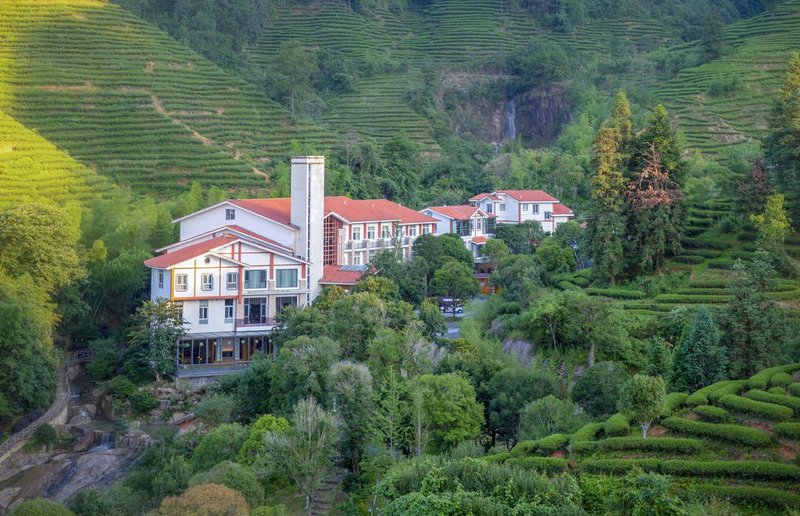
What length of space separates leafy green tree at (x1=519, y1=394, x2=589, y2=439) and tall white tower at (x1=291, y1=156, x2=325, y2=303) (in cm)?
1805

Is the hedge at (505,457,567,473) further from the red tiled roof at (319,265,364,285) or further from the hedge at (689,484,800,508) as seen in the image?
the red tiled roof at (319,265,364,285)

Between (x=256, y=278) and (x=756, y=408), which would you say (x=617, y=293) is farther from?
(x=256, y=278)

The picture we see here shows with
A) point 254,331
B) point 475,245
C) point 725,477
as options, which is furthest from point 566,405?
point 475,245

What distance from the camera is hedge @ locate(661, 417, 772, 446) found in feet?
67.6

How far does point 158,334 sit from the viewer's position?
36500 millimetres

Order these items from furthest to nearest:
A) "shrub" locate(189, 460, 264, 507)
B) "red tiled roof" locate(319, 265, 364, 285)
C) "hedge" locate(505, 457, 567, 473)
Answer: "red tiled roof" locate(319, 265, 364, 285), "shrub" locate(189, 460, 264, 507), "hedge" locate(505, 457, 567, 473)

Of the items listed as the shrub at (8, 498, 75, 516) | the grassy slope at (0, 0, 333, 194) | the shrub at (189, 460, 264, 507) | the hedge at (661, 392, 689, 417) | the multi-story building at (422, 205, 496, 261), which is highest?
the grassy slope at (0, 0, 333, 194)

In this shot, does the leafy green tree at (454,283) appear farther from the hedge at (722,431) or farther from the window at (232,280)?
the hedge at (722,431)

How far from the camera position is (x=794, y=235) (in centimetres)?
3509

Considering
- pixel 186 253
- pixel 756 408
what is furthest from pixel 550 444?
pixel 186 253

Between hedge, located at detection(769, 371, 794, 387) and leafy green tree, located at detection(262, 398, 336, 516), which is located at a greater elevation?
hedge, located at detection(769, 371, 794, 387)

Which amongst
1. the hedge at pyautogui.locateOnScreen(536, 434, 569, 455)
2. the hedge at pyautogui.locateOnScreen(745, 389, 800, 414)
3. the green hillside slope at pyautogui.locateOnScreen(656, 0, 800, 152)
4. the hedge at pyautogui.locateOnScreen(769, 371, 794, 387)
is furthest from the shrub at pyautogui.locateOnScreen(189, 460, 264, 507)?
the green hillside slope at pyautogui.locateOnScreen(656, 0, 800, 152)

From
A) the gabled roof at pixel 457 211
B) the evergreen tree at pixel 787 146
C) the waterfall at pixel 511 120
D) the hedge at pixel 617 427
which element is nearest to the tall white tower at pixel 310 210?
the gabled roof at pixel 457 211

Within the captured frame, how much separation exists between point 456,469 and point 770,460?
649 centimetres
